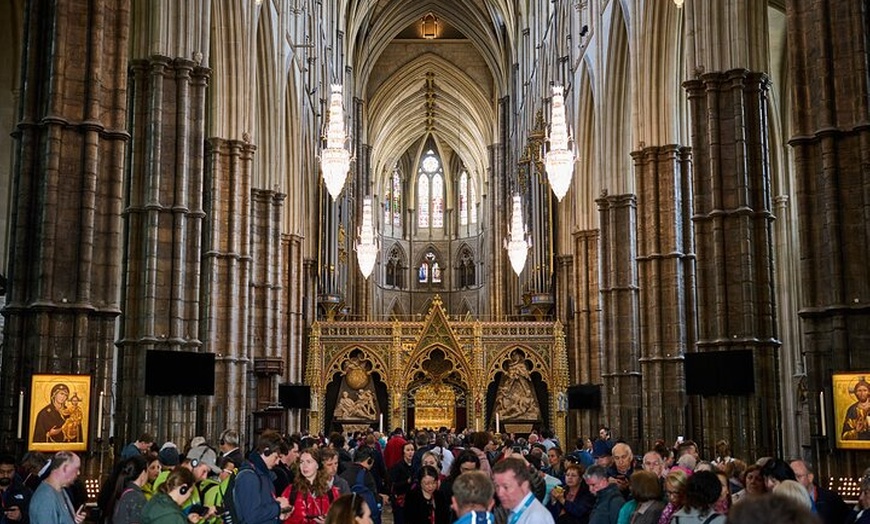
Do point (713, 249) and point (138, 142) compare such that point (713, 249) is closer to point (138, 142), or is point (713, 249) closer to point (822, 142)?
point (822, 142)

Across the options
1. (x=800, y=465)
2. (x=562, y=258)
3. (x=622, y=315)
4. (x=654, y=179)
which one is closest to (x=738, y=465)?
(x=800, y=465)

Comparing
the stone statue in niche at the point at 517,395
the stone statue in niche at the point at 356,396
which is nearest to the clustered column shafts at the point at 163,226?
the stone statue in niche at the point at 356,396

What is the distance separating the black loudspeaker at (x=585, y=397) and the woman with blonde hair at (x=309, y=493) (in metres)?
22.5

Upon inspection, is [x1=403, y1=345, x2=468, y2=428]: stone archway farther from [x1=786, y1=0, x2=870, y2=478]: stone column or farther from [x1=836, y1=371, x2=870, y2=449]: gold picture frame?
[x1=836, y1=371, x2=870, y2=449]: gold picture frame

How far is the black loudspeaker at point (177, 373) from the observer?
1831 centimetres

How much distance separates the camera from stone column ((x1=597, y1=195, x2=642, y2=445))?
28.1 meters

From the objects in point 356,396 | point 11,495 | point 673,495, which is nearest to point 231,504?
point 11,495

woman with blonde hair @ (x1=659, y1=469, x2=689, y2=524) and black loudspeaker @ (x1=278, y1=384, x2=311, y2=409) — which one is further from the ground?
black loudspeaker @ (x1=278, y1=384, x2=311, y2=409)

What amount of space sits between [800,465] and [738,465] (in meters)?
1.63

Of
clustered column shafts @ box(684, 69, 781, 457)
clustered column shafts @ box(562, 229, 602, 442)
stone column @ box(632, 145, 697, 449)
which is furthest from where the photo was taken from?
clustered column shafts @ box(562, 229, 602, 442)

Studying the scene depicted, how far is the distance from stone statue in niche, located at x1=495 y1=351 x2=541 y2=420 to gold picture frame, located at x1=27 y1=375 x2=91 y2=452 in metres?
23.7

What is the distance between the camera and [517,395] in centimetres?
3750

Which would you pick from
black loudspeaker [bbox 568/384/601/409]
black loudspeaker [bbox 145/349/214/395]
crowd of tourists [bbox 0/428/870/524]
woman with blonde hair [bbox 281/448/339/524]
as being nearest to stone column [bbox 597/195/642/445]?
black loudspeaker [bbox 568/384/601/409]

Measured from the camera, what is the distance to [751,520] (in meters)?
3.12
